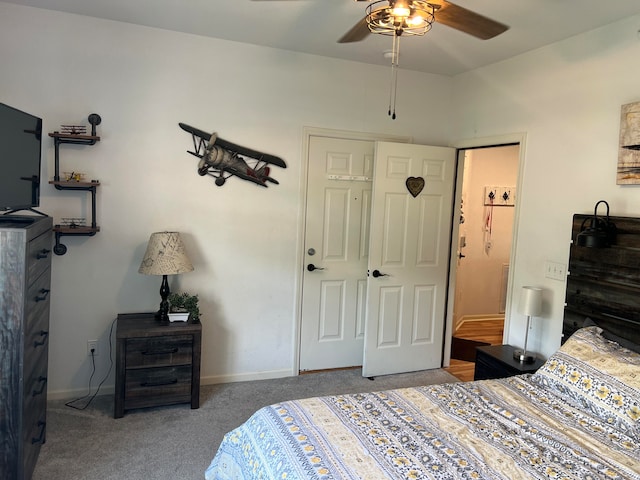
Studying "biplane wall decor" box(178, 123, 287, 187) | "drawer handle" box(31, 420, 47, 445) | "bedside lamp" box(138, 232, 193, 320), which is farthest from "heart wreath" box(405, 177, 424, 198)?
"drawer handle" box(31, 420, 47, 445)

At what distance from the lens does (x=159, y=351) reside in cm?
309

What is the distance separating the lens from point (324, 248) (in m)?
3.93

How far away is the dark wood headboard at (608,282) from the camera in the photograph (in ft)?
8.25

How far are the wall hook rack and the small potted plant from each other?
73 centimetres

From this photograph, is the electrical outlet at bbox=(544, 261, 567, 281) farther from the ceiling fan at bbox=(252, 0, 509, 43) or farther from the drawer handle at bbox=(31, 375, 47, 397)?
the drawer handle at bbox=(31, 375, 47, 397)

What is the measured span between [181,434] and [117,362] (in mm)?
637

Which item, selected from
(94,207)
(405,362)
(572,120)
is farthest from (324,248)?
(572,120)

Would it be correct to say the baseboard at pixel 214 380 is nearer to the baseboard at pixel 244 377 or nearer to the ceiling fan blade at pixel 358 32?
the baseboard at pixel 244 377

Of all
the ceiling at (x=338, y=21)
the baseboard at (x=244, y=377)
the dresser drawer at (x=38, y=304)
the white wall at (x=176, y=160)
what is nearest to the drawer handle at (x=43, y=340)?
the dresser drawer at (x=38, y=304)

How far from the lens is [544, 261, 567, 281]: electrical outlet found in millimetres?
3044

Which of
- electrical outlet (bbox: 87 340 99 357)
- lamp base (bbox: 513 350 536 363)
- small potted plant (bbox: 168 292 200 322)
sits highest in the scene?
small potted plant (bbox: 168 292 200 322)

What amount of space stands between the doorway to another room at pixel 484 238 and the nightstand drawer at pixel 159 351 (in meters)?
3.58

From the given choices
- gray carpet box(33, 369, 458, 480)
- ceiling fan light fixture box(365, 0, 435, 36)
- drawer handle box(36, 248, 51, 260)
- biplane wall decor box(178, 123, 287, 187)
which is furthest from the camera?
biplane wall decor box(178, 123, 287, 187)

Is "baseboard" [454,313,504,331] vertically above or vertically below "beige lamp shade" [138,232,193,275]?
below
